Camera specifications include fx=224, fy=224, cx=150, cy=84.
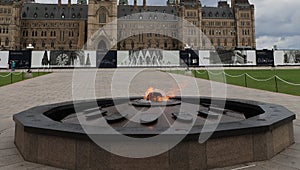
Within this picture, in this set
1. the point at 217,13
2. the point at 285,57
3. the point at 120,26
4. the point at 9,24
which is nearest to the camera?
the point at 285,57

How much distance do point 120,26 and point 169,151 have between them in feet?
322

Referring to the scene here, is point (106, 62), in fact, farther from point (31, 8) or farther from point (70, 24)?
point (31, 8)

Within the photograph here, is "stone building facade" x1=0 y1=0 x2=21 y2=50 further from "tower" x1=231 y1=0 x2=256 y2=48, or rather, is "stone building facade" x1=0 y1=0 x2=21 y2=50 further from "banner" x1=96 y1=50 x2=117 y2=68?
"tower" x1=231 y1=0 x2=256 y2=48

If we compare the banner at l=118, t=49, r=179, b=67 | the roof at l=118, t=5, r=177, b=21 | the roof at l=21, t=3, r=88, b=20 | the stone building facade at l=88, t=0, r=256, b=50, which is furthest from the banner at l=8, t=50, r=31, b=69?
the roof at l=118, t=5, r=177, b=21

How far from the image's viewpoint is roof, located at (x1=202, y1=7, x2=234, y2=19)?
108125mm

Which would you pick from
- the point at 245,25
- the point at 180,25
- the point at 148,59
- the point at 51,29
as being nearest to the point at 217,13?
the point at 245,25

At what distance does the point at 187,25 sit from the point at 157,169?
95.1 m

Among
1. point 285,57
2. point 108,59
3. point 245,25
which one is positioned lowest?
point 108,59

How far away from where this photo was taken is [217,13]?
358 ft

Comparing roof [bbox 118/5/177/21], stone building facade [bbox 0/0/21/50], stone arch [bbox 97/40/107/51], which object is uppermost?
roof [bbox 118/5/177/21]

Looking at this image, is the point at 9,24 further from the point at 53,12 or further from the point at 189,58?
the point at 189,58

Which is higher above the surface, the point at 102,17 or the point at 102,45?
the point at 102,17

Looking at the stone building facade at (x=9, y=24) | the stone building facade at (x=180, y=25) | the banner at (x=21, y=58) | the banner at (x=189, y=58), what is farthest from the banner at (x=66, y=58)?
the stone building facade at (x=9, y=24)

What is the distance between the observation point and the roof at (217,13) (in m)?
108
